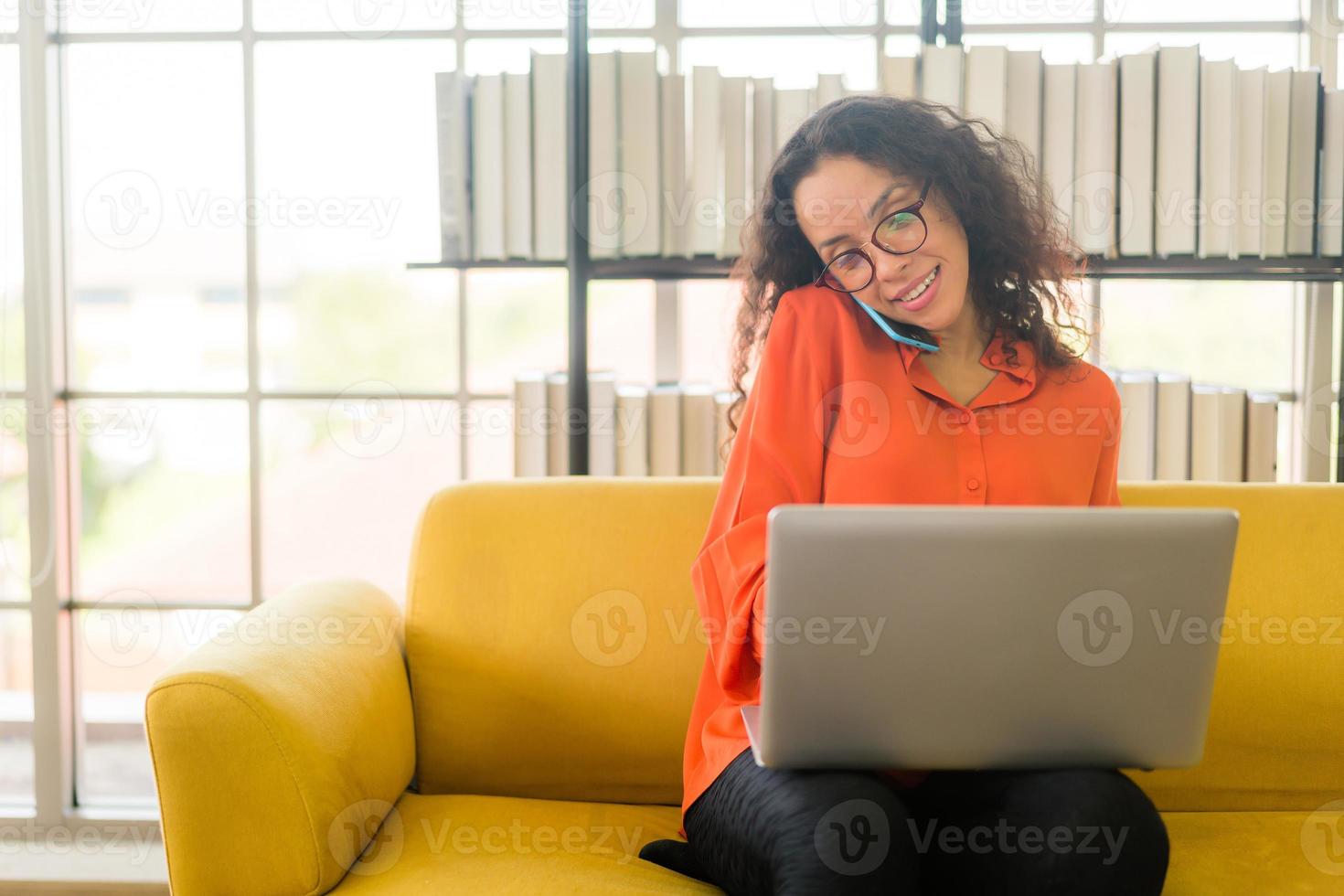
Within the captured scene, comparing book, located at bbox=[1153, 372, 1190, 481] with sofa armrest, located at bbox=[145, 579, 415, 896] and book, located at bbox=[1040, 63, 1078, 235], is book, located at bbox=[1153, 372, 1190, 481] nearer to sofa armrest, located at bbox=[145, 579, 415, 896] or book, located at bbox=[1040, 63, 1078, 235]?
book, located at bbox=[1040, 63, 1078, 235]

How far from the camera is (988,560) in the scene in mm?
875

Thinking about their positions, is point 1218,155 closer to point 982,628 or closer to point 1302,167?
point 1302,167

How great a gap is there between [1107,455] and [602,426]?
877mm

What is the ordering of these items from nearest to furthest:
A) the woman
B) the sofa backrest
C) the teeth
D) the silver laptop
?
the silver laptop → the woman → the teeth → the sofa backrest

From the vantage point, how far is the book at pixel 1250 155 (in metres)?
1.80

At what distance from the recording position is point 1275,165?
5.97 ft

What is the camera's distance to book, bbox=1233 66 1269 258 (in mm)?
1802

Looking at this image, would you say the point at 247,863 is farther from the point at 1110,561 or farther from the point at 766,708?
the point at 1110,561

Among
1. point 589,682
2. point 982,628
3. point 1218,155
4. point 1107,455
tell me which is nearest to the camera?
point 982,628

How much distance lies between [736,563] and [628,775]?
18.8 inches

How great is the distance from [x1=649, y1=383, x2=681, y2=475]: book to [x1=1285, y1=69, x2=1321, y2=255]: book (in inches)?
44.0

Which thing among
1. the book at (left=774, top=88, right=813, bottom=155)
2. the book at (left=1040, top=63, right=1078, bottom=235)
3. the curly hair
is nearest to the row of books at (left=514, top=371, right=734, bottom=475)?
the curly hair

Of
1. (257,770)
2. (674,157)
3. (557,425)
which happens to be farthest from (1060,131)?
(257,770)

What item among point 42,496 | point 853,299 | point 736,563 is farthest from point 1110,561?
point 42,496
